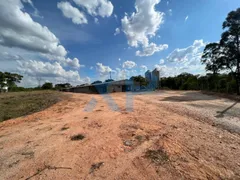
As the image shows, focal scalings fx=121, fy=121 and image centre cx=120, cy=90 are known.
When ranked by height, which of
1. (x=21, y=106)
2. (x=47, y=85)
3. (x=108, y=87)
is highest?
(x=47, y=85)

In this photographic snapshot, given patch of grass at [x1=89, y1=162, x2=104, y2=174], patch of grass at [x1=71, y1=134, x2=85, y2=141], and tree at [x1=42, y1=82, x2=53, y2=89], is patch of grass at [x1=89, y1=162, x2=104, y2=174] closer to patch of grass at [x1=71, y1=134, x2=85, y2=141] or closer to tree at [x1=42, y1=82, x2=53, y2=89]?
patch of grass at [x1=71, y1=134, x2=85, y2=141]

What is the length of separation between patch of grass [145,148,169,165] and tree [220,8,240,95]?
48.3ft

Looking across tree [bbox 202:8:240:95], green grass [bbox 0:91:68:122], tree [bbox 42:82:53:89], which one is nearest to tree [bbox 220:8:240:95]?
tree [bbox 202:8:240:95]

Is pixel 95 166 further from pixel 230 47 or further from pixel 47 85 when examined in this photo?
pixel 47 85

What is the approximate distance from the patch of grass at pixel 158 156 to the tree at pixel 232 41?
14721mm

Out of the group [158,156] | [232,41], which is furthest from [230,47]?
[158,156]

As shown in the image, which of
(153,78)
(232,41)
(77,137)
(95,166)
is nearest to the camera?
(95,166)

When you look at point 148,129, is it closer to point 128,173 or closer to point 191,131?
point 191,131

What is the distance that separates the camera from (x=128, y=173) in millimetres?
1979

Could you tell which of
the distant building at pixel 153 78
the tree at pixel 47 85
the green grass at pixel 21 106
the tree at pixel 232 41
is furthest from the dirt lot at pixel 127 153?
the tree at pixel 47 85

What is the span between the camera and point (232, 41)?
12.3 m

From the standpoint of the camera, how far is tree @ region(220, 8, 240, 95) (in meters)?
11.9

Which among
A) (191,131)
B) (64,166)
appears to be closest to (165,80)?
(191,131)

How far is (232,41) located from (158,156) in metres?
15.9
